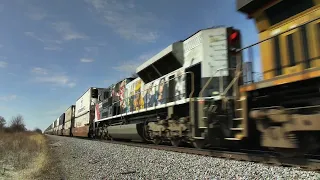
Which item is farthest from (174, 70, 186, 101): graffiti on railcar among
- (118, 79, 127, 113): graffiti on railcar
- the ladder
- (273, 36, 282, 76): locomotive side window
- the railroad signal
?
(118, 79, 127, 113): graffiti on railcar

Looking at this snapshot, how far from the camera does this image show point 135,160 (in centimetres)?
778

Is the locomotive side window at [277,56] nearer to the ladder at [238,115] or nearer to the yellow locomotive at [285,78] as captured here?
the yellow locomotive at [285,78]

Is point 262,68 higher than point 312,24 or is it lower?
lower

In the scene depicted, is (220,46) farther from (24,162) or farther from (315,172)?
(24,162)

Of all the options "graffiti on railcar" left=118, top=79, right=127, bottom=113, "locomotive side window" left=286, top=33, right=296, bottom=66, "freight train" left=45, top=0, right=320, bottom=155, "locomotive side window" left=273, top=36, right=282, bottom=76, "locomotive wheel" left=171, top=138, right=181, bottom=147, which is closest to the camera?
"freight train" left=45, top=0, right=320, bottom=155

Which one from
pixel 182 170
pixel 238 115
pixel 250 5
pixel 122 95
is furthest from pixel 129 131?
pixel 250 5

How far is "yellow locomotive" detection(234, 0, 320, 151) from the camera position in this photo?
5316 mm

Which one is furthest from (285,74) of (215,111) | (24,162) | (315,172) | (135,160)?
(24,162)

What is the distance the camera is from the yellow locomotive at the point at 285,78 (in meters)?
5.32

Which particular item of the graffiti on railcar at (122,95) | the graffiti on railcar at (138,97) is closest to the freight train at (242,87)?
the graffiti on railcar at (138,97)

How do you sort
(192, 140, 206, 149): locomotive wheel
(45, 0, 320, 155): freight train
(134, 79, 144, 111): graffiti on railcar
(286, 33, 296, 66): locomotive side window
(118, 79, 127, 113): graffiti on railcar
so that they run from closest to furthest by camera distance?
(45, 0, 320, 155): freight train → (286, 33, 296, 66): locomotive side window → (192, 140, 206, 149): locomotive wheel → (134, 79, 144, 111): graffiti on railcar → (118, 79, 127, 113): graffiti on railcar

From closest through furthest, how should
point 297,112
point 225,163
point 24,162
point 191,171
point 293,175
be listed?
point 293,175
point 297,112
point 191,171
point 225,163
point 24,162

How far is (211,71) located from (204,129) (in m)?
1.95

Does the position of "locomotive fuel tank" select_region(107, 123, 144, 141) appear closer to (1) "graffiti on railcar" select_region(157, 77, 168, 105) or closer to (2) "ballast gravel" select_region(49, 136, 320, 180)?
(1) "graffiti on railcar" select_region(157, 77, 168, 105)
